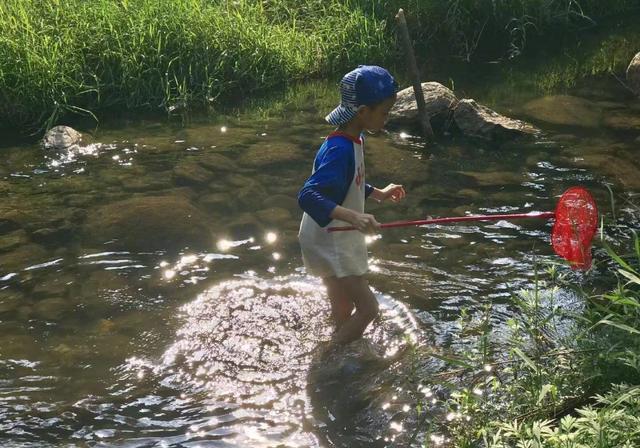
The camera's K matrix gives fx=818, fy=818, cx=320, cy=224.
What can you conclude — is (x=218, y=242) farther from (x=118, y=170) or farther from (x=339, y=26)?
(x=339, y=26)

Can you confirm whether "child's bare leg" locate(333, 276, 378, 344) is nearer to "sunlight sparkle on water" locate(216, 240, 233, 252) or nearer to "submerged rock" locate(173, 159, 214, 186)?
"sunlight sparkle on water" locate(216, 240, 233, 252)

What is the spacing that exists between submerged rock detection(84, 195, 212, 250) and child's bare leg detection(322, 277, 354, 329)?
175 centimetres

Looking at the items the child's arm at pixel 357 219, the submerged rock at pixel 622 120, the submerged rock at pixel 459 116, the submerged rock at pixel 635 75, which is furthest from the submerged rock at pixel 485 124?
the child's arm at pixel 357 219

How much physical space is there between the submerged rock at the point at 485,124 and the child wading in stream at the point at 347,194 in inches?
170

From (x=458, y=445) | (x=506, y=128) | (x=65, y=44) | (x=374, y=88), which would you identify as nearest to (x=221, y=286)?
(x=374, y=88)

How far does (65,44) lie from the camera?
30.4 ft

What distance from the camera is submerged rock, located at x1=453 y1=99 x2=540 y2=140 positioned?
829 cm

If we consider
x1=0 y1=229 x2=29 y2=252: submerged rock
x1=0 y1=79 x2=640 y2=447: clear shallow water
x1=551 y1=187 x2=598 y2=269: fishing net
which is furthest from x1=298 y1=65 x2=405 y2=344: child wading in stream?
x1=0 y1=229 x2=29 y2=252: submerged rock

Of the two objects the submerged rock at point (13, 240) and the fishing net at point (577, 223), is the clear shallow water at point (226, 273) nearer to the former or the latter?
the submerged rock at point (13, 240)

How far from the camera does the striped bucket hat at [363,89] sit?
3797 millimetres

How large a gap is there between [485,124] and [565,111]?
47.5 inches

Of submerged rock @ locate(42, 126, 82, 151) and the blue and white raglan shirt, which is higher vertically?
the blue and white raglan shirt

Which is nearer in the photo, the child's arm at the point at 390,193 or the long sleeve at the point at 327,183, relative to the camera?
the long sleeve at the point at 327,183

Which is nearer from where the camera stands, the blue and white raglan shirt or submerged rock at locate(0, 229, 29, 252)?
the blue and white raglan shirt
